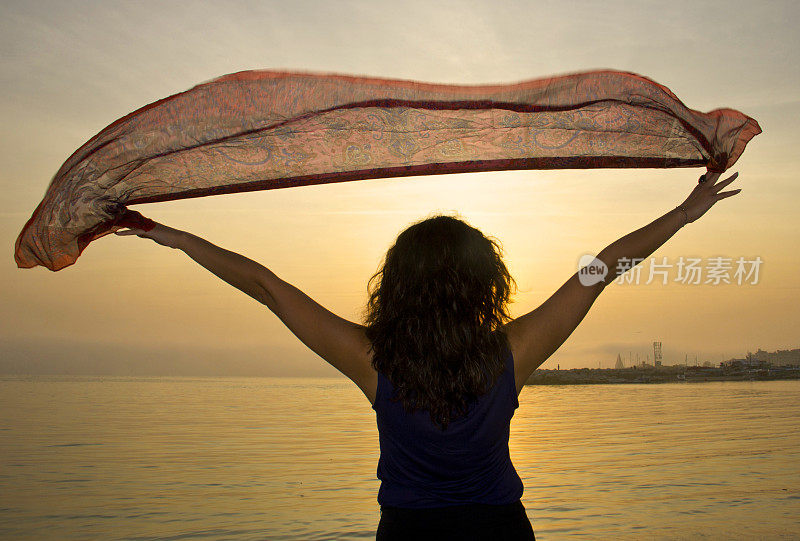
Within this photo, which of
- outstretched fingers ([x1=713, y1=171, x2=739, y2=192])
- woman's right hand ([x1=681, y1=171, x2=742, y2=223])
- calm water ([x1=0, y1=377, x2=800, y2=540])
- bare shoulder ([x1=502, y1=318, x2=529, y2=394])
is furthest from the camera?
calm water ([x1=0, y1=377, x2=800, y2=540])

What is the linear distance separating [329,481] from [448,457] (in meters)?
9.28

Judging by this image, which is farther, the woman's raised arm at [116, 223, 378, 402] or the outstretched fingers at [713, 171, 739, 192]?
the outstretched fingers at [713, 171, 739, 192]

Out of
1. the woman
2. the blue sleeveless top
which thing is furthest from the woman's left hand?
the blue sleeveless top

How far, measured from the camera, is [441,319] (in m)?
1.90

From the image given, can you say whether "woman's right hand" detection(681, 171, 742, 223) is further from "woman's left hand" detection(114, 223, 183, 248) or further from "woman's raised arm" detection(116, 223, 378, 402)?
"woman's left hand" detection(114, 223, 183, 248)

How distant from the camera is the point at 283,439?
16.5 meters

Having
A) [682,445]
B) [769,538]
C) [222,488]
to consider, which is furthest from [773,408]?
[222,488]

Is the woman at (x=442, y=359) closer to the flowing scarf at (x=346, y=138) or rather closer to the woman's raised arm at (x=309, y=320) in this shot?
the woman's raised arm at (x=309, y=320)

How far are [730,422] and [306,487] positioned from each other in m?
15.1

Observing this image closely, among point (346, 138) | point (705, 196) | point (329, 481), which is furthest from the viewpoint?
point (329, 481)

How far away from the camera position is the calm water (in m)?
7.82

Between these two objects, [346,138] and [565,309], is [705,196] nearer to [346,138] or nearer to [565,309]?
[565,309]

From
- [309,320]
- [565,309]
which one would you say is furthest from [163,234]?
[565,309]

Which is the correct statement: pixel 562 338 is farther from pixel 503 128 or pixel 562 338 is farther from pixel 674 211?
pixel 503 128
